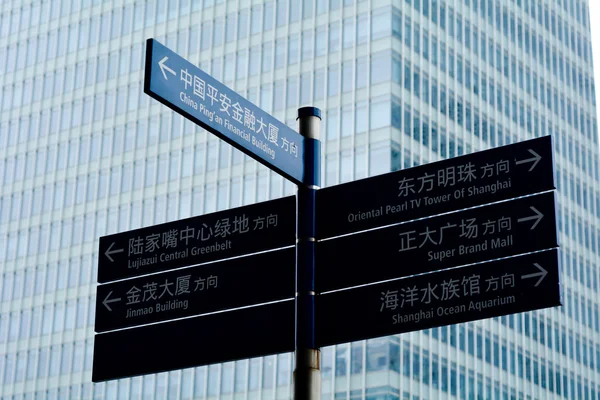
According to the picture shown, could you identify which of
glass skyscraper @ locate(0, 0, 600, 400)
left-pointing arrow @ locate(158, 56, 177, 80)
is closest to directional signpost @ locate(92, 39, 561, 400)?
left-pointing arrow @ locate(158, 56, 177, 80)

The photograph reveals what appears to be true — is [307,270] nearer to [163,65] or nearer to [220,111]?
[220,111]

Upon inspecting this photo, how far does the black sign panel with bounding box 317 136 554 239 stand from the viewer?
1029 cm

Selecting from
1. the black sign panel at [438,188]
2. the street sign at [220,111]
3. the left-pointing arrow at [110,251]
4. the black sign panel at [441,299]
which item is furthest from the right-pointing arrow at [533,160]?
the left-pointing arrow at [110,251]

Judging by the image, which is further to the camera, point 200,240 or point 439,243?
point 200,240

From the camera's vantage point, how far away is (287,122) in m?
68.9

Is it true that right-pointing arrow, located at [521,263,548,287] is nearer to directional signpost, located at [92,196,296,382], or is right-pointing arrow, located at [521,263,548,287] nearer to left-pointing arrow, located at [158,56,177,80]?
directional signpost, located at [92,196,296,382]

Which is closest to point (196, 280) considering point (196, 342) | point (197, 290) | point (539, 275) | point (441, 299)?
point (197, 290)

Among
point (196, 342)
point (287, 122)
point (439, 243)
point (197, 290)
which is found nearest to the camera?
point (439, 243)

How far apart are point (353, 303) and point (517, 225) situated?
152cm

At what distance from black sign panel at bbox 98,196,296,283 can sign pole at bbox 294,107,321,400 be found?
5.4 inches

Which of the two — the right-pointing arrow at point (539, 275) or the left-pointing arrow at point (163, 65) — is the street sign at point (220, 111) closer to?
the left-pointing arrow at point (163, 65)

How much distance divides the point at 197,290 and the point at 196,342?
1.57 feet

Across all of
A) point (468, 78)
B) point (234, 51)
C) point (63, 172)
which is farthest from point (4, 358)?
point (468, 78)

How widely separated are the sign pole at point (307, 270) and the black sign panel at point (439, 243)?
0.41 feet
